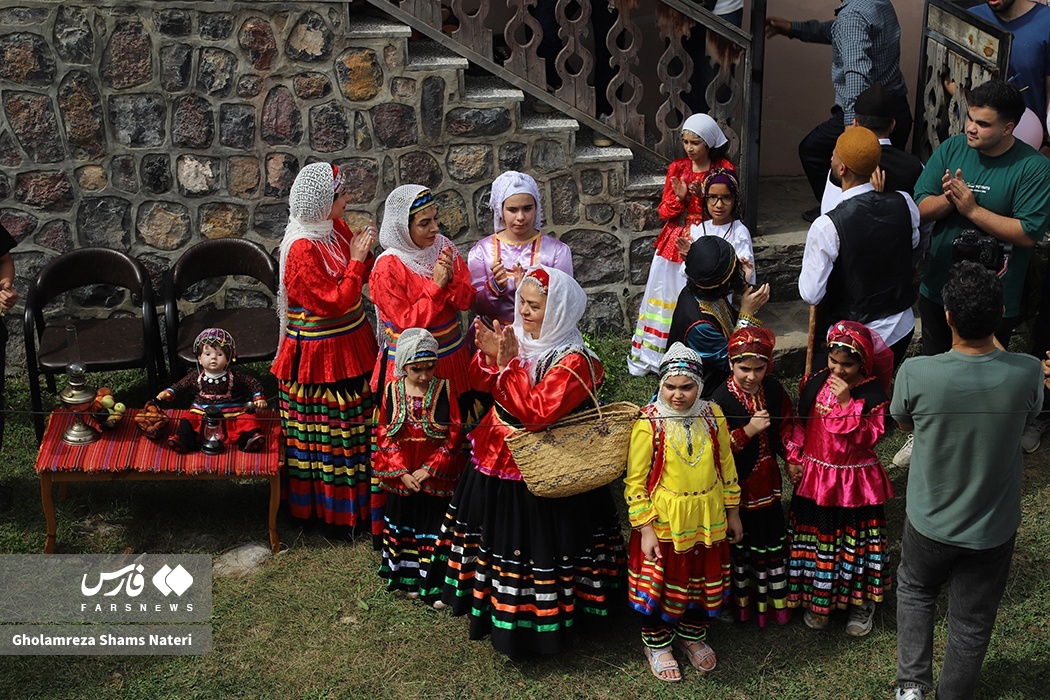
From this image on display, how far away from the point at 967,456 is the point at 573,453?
145cm

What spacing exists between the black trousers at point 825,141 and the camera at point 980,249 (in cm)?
172

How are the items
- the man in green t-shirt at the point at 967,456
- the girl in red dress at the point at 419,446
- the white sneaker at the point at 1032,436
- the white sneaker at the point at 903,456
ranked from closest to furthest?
the man in green t-shirt at the point at 967,456, the girl in red dress at the point at 419,446, the white sneaker at the point at 903,456, the white sneaker at the point at 1032,436

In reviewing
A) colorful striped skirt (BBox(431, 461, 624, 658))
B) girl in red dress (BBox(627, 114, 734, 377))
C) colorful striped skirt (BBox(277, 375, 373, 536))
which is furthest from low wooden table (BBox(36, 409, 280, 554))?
girl in red dress (BBox(627, 114, 734, 377))

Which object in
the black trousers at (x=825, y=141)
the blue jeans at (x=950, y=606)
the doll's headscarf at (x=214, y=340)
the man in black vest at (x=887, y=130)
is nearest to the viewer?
the blue jeans at (x=950, y=606)

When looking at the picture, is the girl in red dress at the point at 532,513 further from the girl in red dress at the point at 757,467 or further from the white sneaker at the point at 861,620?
the white sneaker at the point at 861,620

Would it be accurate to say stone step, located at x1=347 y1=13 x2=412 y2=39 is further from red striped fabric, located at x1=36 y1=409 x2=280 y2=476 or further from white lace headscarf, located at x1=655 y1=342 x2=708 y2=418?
white lace headscarf, located at x1=655 y1=342 x2=708 y2=418

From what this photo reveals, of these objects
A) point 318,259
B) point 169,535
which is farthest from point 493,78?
point 169,535

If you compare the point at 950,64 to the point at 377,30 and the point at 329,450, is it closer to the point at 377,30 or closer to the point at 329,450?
the point at 377,30

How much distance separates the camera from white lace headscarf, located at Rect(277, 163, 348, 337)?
562 centimetres

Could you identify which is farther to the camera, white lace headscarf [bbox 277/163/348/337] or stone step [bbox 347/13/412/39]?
stone step [bbox 347/13/412/39]

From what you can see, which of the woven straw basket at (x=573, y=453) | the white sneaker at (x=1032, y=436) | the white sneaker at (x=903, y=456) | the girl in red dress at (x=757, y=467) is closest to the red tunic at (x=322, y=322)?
the woven straw basket at (x=573, y=453)

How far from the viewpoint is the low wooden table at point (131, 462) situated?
5.64 meters

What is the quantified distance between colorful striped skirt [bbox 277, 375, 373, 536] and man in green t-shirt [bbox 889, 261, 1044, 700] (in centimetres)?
260

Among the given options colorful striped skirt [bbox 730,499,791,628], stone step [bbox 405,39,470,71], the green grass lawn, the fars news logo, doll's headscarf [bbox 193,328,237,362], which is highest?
stone step [bbox 405,39,470,71]
